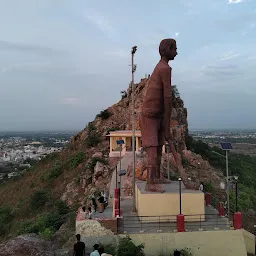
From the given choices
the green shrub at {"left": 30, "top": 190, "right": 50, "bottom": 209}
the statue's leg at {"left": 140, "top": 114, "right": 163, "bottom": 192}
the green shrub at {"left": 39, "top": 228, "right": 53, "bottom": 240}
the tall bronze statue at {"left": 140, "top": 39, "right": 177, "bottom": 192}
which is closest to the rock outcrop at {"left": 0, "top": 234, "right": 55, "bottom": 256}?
the green shrub at {"left": 39, "top": 228, "right": 53, "bottom": 240}

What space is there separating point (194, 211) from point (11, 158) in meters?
136

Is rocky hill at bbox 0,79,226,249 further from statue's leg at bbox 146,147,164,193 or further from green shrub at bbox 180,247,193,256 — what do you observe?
green shrub at bbox 180,247,193,256

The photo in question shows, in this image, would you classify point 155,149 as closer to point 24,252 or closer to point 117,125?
point 24,252

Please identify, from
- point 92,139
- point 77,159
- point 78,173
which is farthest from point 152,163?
point 92,139

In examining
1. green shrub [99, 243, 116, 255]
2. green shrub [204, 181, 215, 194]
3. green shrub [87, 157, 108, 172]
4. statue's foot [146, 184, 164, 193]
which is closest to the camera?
green shrub [99, 243, 116, 255]

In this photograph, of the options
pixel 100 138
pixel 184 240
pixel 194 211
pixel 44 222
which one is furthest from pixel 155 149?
pixel 100 138

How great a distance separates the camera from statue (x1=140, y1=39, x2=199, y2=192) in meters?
14.3

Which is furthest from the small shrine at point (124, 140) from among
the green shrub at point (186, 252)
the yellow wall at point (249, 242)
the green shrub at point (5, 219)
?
the green shrub at point (186, 252)

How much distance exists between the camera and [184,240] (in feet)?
39.5

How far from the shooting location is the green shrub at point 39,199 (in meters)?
27.1

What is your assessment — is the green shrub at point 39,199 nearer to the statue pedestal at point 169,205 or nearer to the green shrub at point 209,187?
the green shrub at point 209,187

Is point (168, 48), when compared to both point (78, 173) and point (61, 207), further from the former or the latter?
point (78, 173)

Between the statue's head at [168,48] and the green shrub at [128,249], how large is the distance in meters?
7.98

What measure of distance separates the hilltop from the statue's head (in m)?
10.1
